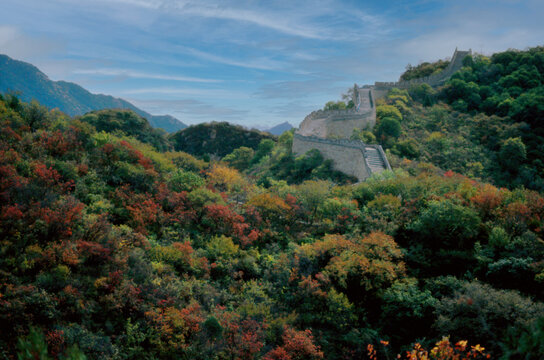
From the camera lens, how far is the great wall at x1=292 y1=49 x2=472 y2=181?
26906 millimetres

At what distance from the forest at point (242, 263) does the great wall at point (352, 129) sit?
6.13m

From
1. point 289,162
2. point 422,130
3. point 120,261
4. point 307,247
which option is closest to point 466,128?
Answer: point 422,130

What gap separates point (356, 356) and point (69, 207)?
11167 millimetres

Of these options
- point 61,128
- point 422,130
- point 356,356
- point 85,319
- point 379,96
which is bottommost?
point 356,356

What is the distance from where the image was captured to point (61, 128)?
19719 millimetres

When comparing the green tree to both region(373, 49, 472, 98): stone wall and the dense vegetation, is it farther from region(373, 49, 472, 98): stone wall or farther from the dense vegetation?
the dense vegetation

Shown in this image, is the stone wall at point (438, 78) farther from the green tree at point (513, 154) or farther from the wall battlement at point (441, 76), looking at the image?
the green tree at point (513, 154)

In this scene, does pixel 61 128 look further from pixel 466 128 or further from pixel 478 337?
pixel 466 128

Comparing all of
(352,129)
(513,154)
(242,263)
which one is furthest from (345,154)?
(513,154)

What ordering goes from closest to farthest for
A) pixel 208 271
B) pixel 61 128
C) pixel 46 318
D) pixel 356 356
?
pixel 46 318 < pixel 356 356 < pixel 208 271 < pixel 61 128

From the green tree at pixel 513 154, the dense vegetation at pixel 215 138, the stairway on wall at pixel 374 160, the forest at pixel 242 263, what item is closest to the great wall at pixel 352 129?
the stairway on wall at pixel 374 160

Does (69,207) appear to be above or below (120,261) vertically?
above

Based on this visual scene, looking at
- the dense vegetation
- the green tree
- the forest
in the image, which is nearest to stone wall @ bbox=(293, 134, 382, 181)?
the forest

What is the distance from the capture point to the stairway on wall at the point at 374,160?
84.1 feet
